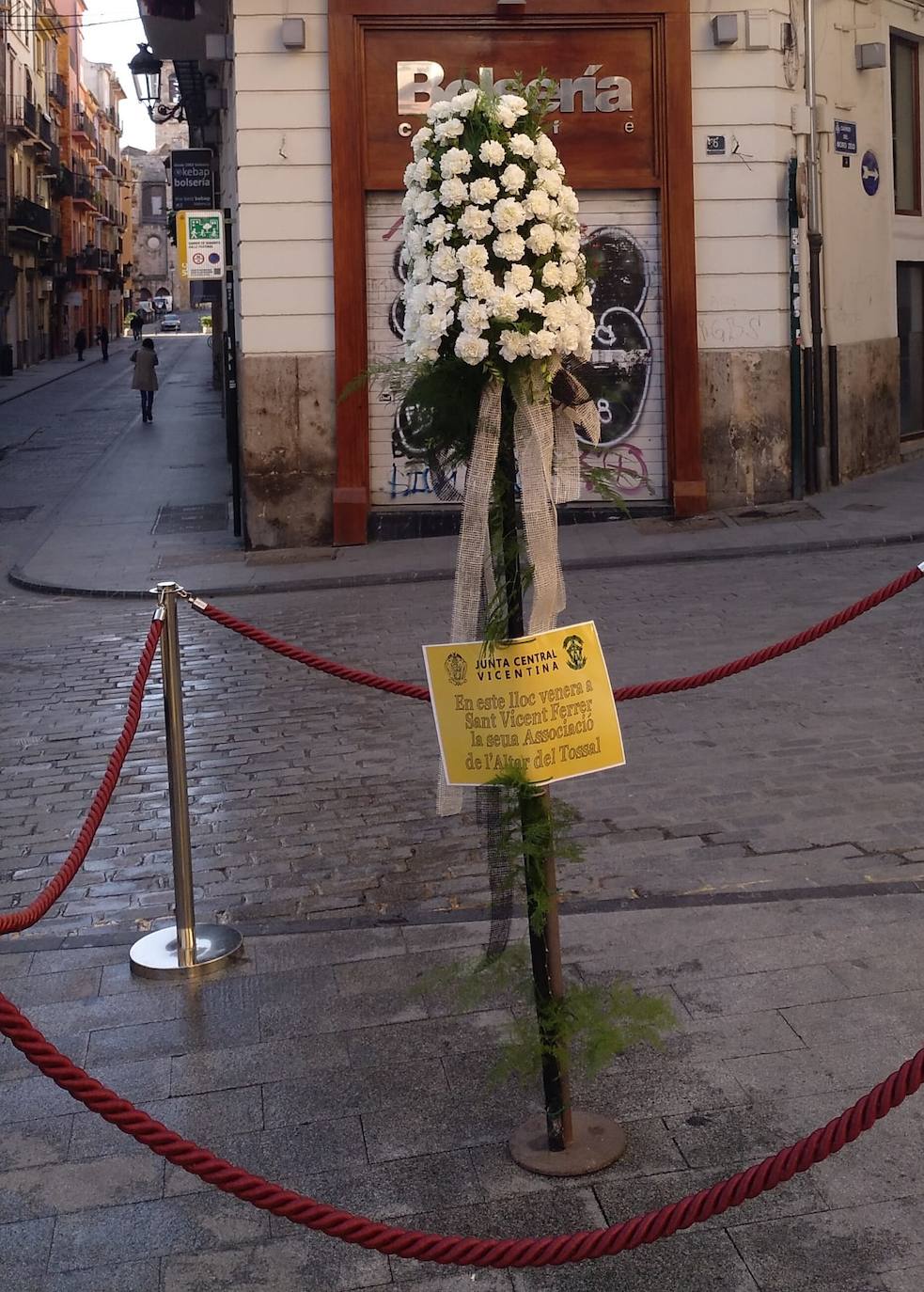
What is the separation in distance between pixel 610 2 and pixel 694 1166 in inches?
526

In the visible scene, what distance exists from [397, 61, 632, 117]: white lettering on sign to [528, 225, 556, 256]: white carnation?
11.9 meters

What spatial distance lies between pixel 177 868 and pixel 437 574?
835 centimetres

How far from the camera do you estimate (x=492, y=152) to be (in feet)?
11.4

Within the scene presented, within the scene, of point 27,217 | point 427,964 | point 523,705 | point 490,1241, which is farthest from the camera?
point 27,217

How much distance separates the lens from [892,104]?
19000 mm

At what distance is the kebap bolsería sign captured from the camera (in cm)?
2141

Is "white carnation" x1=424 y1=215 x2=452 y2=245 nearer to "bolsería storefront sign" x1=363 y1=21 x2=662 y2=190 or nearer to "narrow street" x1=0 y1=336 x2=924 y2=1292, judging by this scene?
"narrow street" x1=0 y1=336 x2=924 y2=1292

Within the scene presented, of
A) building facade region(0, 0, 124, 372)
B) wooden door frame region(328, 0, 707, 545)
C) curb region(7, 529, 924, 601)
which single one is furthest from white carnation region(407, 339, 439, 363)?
building facade region(0, 0, 124, 372)

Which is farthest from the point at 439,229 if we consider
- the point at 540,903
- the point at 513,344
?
the point at 540,903

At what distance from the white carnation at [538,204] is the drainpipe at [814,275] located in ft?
42.8

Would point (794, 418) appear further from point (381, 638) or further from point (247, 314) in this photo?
point (381, 638)

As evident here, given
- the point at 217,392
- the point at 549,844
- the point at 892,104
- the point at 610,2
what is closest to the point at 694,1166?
the point at 549,844

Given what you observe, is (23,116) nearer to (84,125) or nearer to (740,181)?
(84,125)

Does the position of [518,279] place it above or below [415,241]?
below
